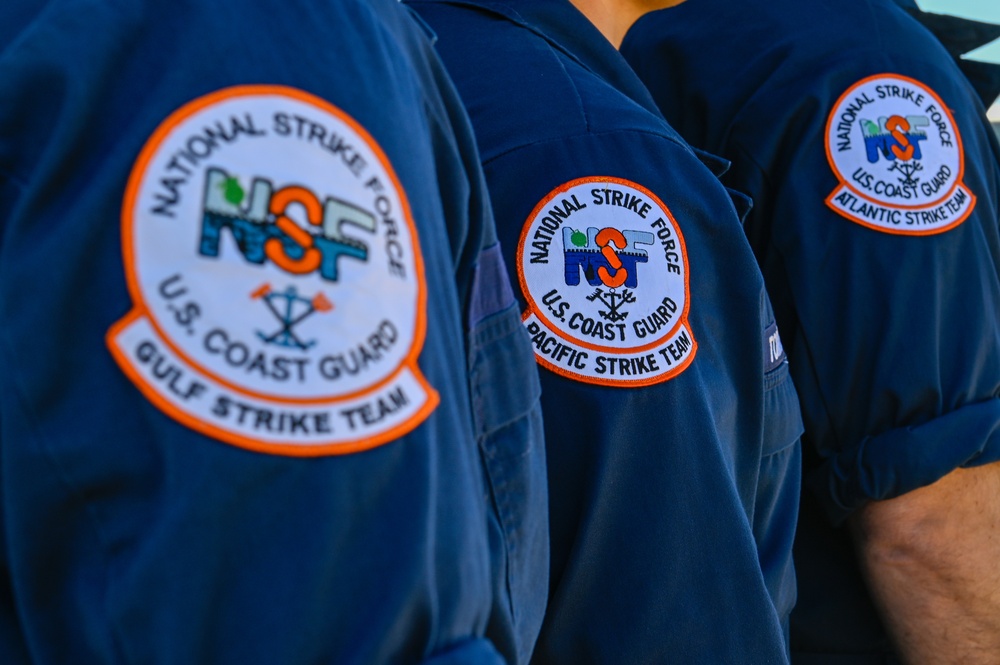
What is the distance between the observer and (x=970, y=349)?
137cm

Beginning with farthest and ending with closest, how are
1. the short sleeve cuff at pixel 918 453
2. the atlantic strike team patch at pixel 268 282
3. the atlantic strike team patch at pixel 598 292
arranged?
the short sleeve cuff at pixel 918 453
the atlantic strike team patch at pixel 598 292
the atlantic strike team patch at pixel 268 282

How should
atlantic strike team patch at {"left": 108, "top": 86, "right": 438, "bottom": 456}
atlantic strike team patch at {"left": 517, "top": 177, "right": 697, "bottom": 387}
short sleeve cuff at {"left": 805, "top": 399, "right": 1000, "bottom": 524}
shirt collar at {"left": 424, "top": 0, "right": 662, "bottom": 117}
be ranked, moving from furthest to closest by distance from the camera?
short sleeve cuff at {"left": 805, "top": 399, "right": 1000, "bottom": 524} → shirt collar at {"left": 424, "top": 0, "right": 662, "bottom": 117} → atlantic strike team patch at {"left": 517, "top": 177, "right": 697, "bottom": 387} → atlantic strike team patch at {"left": 108, "top": 86, "right": 438, "bottom": 456}

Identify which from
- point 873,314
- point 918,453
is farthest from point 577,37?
point 918,453

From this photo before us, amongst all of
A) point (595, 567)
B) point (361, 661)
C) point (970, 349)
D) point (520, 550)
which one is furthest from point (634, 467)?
point (970, 349)

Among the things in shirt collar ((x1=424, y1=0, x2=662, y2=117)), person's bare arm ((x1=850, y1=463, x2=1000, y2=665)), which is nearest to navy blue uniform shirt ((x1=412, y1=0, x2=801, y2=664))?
shirt collar ((x1=424, y1=0, x2=662, y2=117))

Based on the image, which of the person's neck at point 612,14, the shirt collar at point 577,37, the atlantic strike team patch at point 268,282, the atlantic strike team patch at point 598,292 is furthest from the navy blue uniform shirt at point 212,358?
the person's neck at point 612,14

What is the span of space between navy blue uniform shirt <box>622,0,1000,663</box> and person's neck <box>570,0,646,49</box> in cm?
17

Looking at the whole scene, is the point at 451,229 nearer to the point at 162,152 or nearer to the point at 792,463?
the point at 162,152

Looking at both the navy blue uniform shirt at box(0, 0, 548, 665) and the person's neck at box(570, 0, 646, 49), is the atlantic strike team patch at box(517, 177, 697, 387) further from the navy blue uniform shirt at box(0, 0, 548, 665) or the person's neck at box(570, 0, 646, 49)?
the person's neck at box(570, 0, 646, 49)

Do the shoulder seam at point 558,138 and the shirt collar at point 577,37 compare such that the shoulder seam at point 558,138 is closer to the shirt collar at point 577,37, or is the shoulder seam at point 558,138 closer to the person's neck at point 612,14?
the shirt collar at point 577,37

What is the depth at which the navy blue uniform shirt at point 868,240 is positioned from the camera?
134 cm

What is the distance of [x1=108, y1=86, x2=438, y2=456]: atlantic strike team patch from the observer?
1.57 ft

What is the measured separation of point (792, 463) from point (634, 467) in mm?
387

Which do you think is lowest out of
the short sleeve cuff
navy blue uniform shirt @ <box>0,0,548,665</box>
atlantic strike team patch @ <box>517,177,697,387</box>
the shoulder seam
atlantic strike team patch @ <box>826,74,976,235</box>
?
the short sleeve cuff
